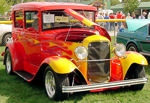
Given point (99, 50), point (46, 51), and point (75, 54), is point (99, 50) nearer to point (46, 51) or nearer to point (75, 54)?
point (75, 54)

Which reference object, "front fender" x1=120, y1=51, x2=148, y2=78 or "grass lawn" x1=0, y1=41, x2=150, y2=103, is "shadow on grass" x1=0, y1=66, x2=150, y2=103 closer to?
"grass lawn" x1=0, y1=41, x2=150, y2=103

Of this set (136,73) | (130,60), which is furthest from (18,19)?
(136,73)

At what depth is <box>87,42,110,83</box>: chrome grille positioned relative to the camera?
4.70 metres

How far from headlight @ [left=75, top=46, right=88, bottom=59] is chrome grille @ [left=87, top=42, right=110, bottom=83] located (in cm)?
22

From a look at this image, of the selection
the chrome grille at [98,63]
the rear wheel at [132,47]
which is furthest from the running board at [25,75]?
the rear wheel at [132,47]

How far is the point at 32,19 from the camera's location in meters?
5.74

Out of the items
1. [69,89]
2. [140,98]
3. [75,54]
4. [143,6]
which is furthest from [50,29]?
[143,6]

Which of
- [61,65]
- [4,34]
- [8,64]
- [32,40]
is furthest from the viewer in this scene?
[4,34]

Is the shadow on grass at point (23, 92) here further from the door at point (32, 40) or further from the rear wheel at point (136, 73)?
the rear wheel at point (136, 73)

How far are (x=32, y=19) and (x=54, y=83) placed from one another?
1903mm

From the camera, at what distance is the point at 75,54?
4488 millimetres

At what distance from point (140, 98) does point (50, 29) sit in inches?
94.8

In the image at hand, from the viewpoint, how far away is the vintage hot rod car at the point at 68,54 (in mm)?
4441

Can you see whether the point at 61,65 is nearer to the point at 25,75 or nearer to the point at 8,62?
the point at 25,75
